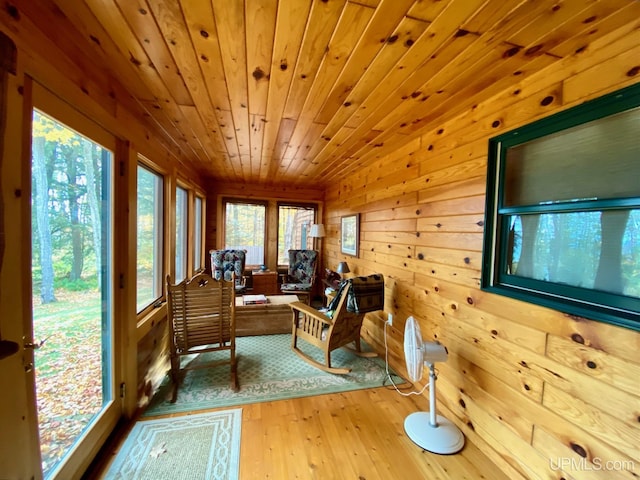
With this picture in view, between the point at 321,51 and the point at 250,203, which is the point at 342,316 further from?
the point at 250,203

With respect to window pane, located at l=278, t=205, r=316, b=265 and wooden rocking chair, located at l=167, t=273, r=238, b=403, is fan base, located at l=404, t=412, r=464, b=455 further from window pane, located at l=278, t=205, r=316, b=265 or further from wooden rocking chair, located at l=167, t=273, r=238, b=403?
window pane, located at l=278, t=205, r=316, b=265

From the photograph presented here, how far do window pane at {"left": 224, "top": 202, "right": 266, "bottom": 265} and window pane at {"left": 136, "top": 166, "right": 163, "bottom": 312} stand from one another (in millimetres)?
2320

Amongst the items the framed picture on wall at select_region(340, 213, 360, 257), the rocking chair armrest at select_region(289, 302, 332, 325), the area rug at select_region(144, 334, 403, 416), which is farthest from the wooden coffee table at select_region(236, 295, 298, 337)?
the framed picture on wall at select_region(340, 213, 360, 257)

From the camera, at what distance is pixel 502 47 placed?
1.18 meters

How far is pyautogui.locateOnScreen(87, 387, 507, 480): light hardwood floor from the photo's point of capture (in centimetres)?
145

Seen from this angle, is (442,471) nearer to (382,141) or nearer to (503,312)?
(503,312)

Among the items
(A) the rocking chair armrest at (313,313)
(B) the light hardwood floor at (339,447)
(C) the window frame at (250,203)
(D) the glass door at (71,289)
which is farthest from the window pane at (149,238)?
(C) the window frame at (250,203)

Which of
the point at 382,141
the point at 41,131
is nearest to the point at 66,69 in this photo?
the point at 41,131

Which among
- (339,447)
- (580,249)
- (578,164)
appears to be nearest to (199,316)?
(339,447)

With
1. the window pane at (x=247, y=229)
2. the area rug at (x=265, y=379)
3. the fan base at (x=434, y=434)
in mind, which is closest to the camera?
the fan base at (x=434, y=434)

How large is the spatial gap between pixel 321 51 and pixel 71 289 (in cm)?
181

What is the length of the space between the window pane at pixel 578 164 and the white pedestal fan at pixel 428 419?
43.0 inches

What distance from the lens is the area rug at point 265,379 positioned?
1997 millimetres

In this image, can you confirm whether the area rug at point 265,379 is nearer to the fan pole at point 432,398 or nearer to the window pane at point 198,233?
the fan pole at point 432,398
